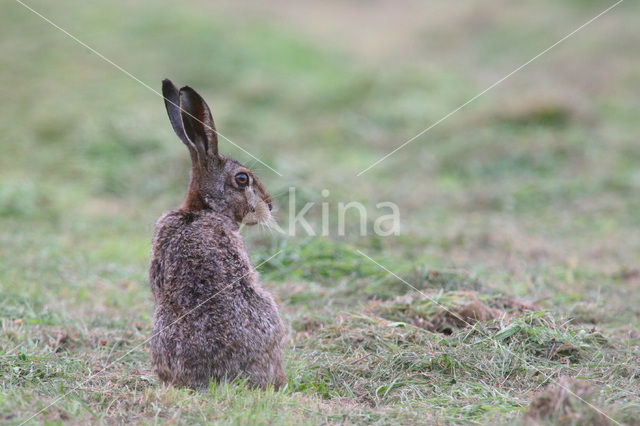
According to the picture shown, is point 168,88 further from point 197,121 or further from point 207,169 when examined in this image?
point 207,169

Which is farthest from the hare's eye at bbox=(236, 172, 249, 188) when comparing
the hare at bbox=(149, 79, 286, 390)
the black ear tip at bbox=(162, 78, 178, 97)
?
Result: the black ear tip at bbox=(162, 78, 178, 97)

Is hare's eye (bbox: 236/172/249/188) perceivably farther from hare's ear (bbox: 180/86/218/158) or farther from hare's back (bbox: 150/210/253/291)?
hare's back (bbox: 150/210/253/291)

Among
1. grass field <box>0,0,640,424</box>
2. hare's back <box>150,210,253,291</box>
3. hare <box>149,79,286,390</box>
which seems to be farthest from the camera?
grass field <box>0,0,640,424</box>

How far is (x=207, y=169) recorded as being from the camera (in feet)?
17.3

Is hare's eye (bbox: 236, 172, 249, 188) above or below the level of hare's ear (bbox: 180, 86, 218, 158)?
below

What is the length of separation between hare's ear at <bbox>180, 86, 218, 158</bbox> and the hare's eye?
0.30 meters

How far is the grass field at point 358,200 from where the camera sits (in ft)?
15.8

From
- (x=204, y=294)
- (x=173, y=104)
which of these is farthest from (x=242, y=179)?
(x=204, y=294)

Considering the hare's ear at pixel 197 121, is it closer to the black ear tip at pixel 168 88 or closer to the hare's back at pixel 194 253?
the black ear tip at pixel 168 88

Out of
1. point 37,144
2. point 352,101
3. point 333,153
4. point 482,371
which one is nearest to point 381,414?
point 482,371

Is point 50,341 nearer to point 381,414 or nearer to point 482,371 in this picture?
point 381,414

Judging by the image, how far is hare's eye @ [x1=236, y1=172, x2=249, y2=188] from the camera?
5395mm

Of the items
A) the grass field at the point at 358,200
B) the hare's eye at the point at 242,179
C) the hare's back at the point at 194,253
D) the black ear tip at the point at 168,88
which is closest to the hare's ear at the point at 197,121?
the black ear tip at the point at 168,88

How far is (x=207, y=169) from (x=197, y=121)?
396 millimetres
